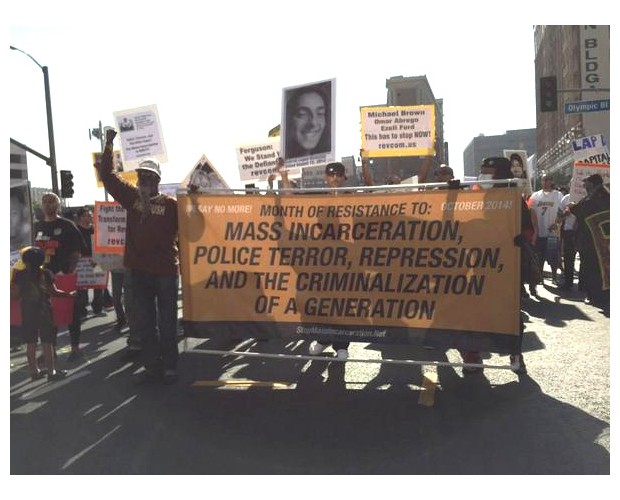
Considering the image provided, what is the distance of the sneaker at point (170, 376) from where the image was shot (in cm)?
521

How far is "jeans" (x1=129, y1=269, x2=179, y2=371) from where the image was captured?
531 cm

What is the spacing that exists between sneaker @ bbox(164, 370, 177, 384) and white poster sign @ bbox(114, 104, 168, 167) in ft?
15.6

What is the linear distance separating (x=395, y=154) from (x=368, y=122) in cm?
67

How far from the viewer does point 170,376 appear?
207 inches

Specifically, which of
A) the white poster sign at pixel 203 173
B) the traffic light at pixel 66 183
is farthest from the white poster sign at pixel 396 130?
the traffic light at pixel 66 183

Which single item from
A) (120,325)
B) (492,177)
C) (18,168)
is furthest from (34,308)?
(18,168)

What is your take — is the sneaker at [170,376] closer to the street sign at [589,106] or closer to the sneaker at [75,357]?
the sneaker at [75,357]

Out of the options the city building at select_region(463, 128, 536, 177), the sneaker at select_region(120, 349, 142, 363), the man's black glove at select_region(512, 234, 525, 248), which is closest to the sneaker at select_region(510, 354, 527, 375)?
the man's black glove at select_region(512, 234, 525, 248)

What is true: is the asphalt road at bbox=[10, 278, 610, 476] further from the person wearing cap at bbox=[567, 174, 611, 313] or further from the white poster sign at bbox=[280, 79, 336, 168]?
the white poster sign at bbox=[280, 79, 336, 168]

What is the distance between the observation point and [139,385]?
5.18 meters

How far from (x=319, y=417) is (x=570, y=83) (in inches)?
2786

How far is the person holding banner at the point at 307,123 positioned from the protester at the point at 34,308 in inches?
150

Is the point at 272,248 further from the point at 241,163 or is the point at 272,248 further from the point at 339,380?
the point at 241,163

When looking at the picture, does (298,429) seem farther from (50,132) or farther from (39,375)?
(50,132)
